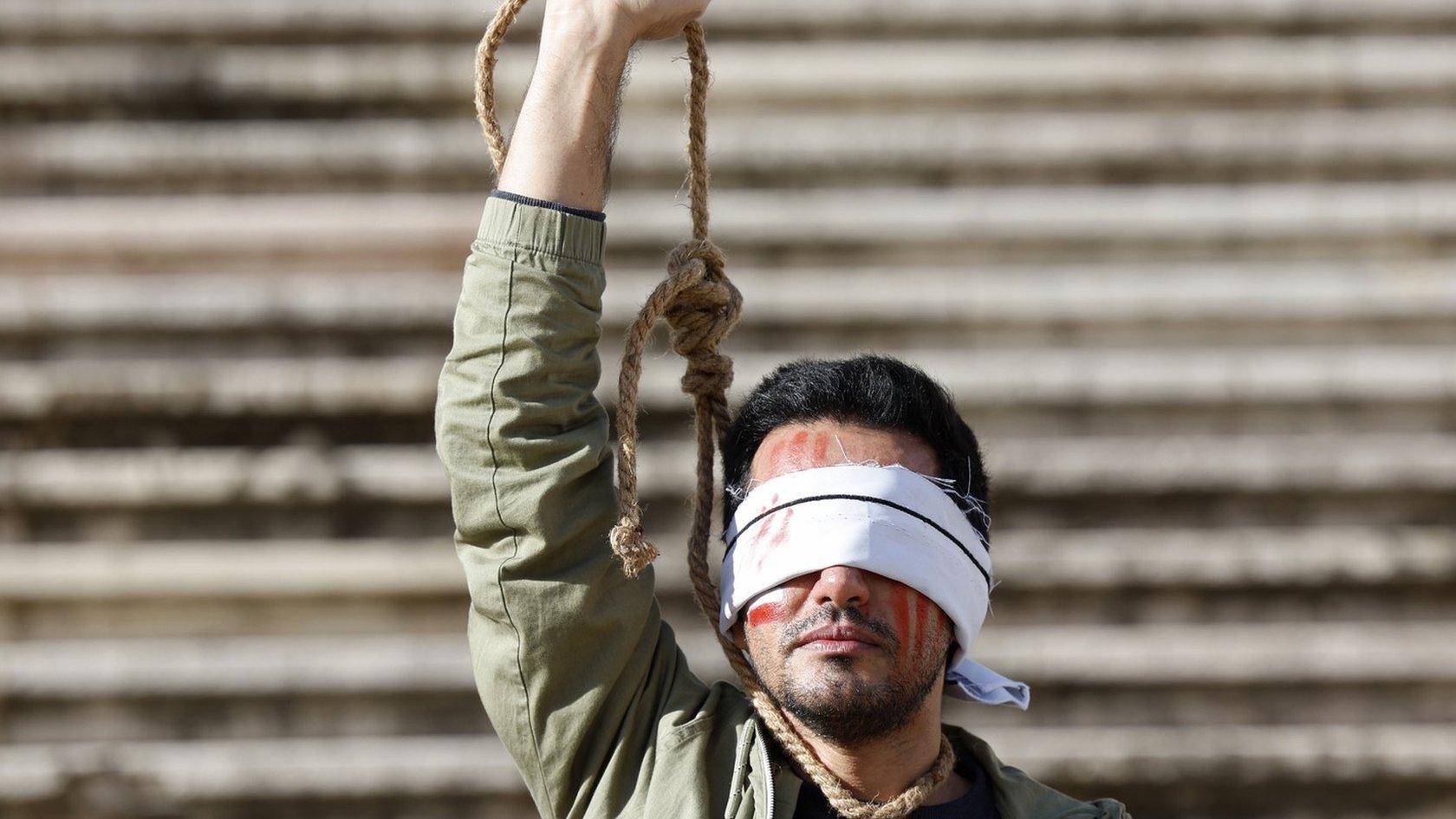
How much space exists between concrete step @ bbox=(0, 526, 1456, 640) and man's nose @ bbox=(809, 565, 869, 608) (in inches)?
51.5

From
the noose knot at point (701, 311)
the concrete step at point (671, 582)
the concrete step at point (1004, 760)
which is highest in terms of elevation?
the noose knot at point (701, 311)

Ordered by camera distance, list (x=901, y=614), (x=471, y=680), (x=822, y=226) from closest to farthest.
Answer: (x=901, y=614) < (x=471, y=680) < (x=822, y=226)

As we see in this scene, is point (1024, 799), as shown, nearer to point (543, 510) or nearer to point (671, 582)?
point (543, 510)

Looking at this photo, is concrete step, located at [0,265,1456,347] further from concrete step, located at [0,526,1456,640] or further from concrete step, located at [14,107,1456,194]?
concrete step, located at [0,526,1456,640]

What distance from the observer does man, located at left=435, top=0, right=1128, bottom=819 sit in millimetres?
1854

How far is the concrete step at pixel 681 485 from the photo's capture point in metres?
3.21

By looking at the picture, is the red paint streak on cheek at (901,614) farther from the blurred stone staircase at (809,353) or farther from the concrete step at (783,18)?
the concrete step at (783,18)

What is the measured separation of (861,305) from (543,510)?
161 cm

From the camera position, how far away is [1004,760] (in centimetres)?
322

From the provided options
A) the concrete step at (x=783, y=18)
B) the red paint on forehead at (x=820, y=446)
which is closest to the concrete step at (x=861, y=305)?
the concrete step at (x=783, y=18)

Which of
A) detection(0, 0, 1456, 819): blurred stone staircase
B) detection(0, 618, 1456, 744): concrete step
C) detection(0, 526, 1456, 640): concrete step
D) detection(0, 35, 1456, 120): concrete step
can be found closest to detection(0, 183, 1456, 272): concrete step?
detection(0, 0, 1456, 819): blurred stone staircase

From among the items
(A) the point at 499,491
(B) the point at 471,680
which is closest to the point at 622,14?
(A) the point at 499,491

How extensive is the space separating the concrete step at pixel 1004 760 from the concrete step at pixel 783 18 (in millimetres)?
1766

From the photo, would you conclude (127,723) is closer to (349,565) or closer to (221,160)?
(349,565)
